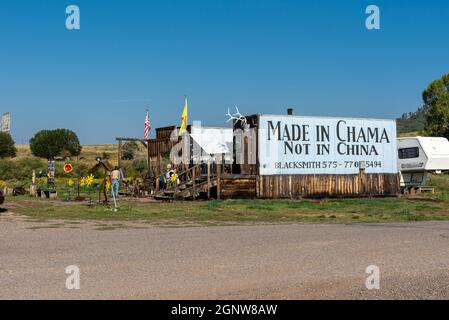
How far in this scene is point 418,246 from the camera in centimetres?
1036

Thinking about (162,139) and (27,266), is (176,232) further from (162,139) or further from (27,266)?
(162,139)

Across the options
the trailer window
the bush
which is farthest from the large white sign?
the bush

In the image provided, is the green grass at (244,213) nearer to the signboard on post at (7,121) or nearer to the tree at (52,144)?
the signboard on post at (7,121)

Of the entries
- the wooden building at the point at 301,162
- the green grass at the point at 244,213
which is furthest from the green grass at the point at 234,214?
the wooden building at the point at 301,162

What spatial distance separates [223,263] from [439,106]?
5039 cm

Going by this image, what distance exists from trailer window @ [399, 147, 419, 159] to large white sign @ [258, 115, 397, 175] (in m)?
1.64

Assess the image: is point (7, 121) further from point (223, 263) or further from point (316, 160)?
point (223, 263)

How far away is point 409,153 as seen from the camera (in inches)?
1293

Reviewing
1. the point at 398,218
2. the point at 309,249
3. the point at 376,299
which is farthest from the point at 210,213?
the point at 376,299

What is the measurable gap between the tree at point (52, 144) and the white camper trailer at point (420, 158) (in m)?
49.3

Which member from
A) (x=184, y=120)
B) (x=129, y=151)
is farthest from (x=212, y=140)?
(x=129, y=151)

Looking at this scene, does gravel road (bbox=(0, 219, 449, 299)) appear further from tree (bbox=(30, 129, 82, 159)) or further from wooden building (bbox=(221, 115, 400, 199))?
tree (bbox=(30, 129, 82, 159))

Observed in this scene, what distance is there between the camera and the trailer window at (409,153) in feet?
106
